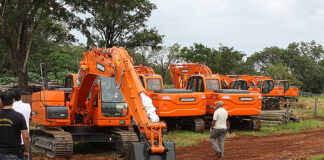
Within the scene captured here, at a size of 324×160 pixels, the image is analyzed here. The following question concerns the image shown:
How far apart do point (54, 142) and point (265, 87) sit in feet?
90.5

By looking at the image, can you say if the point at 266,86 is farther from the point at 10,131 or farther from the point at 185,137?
the point at 10,131

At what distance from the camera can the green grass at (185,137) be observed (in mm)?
13622

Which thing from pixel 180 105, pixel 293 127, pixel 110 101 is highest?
pixel 110 101

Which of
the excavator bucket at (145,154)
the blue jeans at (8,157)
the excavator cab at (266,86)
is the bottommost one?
the excavator bucket at (145,154)

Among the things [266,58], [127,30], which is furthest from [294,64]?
[127,30]

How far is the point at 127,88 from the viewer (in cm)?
759

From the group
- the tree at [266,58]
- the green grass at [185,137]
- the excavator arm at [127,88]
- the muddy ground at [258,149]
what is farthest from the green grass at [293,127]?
the tree at [266,58]

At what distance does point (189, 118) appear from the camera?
1731 centimetres

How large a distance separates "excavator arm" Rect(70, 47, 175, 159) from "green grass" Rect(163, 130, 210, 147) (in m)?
4.33

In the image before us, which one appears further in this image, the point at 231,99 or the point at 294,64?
the point at 294,64

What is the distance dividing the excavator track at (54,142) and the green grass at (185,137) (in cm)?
429

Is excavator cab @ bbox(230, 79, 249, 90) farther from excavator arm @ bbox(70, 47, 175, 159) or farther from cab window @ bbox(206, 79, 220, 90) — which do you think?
excavator arm @ bbox(70, 47, 175, 159)

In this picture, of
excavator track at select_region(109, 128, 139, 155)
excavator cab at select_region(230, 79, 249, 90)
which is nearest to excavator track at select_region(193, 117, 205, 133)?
excavator track at select_region(109, 128, 139, 155)

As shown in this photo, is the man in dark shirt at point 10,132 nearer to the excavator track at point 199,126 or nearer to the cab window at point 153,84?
the excavator track at point 199,126
